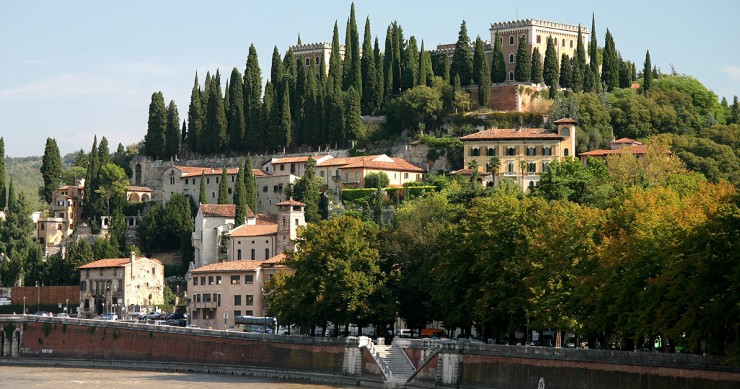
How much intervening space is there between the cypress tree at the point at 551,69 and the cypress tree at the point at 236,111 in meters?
26.5

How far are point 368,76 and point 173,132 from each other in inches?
793

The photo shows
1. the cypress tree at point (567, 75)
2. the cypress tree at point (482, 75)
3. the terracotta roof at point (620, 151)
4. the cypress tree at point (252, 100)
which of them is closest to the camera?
the terracotta roof at point (620, 151)

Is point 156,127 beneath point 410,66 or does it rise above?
beneath

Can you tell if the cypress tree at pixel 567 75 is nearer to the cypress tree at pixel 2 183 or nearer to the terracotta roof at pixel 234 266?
the terracotta roof at pixel 234 266

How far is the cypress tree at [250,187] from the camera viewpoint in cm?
12474

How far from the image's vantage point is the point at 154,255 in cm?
13038

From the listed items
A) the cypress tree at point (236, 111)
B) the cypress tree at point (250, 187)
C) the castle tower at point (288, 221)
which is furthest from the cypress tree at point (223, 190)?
the castle tower at point (288, 221)

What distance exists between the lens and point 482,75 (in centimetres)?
13188

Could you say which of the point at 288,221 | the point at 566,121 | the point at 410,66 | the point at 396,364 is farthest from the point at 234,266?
the point at 410,66

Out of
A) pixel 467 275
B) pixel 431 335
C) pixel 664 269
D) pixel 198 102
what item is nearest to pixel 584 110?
pixel 198 102

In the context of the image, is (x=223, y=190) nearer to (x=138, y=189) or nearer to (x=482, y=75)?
(x=138, y=189)

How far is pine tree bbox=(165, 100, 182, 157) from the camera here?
143375 millimetres

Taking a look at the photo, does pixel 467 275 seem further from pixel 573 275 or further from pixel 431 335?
pixel 431 335

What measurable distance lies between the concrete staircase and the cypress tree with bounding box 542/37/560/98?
61578 mm
